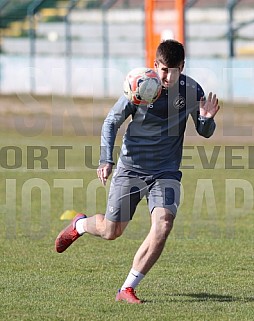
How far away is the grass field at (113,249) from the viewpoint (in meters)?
6.80

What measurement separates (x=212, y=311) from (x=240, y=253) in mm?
2565

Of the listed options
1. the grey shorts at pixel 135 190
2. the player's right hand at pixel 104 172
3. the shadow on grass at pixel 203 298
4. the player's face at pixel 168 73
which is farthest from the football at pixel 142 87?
the shadow on grass at pixel 203 298

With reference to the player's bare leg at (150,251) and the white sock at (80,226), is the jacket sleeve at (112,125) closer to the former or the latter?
the player's bare leg at (150,251)

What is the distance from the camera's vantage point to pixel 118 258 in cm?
895

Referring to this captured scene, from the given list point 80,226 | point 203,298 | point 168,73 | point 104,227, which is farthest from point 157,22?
point 203,298

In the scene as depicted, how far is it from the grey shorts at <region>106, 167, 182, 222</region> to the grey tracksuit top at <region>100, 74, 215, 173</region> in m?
0.06

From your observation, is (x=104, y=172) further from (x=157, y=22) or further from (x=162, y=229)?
(x=157, y=22)

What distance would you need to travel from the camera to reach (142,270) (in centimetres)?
698

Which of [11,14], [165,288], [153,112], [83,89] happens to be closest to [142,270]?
[165,288]

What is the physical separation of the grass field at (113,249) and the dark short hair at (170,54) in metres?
1.75

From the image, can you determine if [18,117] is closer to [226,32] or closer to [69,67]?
[69,67]

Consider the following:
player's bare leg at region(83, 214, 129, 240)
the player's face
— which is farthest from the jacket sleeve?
player's bare leg at region(83, 214, 129, 240)

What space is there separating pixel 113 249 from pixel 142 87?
309 centimetres

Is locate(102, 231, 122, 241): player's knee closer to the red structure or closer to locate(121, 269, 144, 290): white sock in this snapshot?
locate(121, 269, 144, 290): white sock
